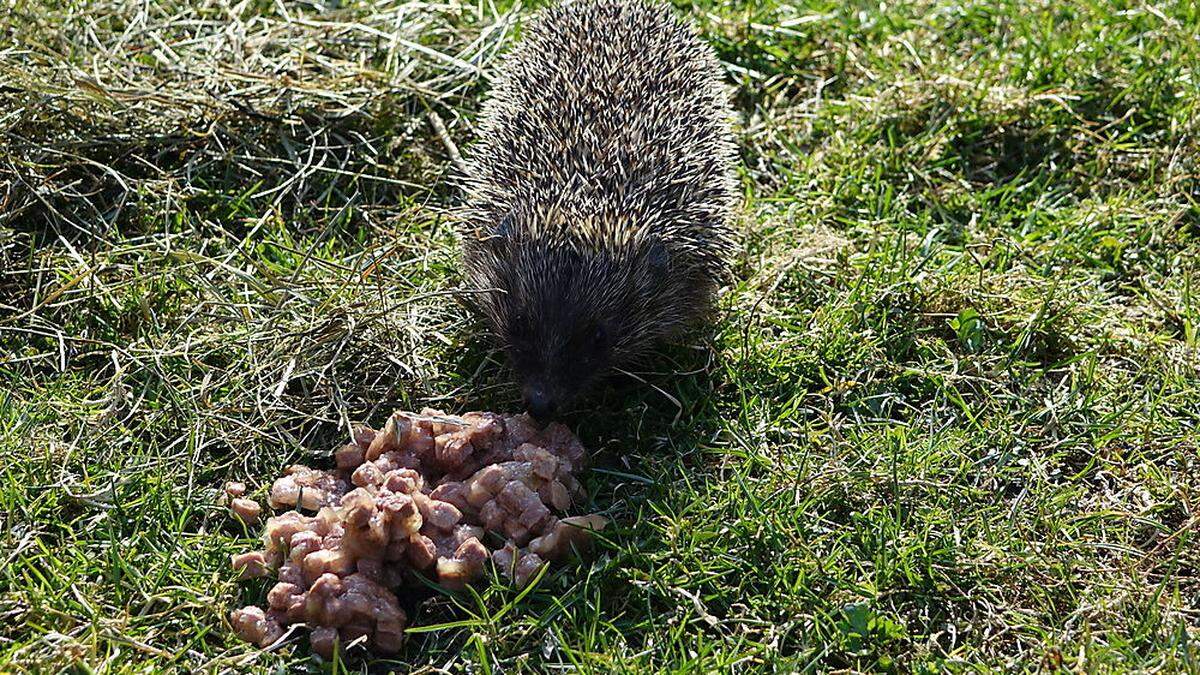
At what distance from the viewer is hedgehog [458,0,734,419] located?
498 centimetres

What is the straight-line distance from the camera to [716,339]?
17.7 ft

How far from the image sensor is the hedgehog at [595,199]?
498cm

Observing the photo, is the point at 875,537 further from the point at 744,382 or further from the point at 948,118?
the point at 948,118

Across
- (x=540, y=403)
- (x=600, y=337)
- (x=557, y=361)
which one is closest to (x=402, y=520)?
(x=540, y=403)

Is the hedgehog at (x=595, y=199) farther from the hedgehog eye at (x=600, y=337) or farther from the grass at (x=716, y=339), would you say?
the grass at (x=716, y=339)

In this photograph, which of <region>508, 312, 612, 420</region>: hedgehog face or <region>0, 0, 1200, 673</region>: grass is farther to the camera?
<region>508, 312, 612, 420</region>: hedgehog face

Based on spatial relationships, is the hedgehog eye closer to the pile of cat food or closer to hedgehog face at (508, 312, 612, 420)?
hedgehog face at (508, 312, 612, 420)

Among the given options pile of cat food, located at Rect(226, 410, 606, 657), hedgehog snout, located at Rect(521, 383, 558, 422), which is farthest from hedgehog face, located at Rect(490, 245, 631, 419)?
pile of cat food, located at Rect(226, 410, 606, 657)

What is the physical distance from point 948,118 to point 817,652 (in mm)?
3519

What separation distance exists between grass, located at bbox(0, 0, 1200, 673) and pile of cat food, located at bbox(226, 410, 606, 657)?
0.11 metres

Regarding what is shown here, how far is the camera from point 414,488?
433cm

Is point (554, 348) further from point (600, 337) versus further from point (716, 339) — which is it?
point (716, 339)

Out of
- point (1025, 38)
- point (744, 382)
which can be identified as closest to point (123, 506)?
point (744, 382)

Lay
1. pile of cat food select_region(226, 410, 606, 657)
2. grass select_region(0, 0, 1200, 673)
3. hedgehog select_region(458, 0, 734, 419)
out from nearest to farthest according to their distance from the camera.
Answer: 1. pile of cat food select_region(226, 410, 606, 657)
2. grass select_region(0, 0, 1200, 673)
3. hedgehog select_region(458, 0, 734, 419)
